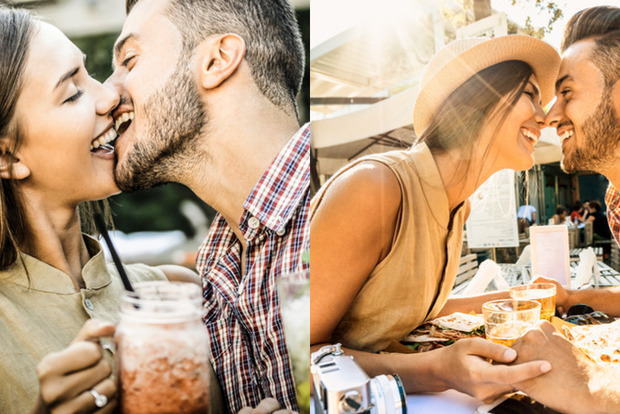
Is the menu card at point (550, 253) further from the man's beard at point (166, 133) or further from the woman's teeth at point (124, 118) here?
the woman's teeth at point (124, 118)

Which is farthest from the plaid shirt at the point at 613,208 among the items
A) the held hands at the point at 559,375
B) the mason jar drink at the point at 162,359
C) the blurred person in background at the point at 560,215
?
the mason jar drink at the point at 162,359

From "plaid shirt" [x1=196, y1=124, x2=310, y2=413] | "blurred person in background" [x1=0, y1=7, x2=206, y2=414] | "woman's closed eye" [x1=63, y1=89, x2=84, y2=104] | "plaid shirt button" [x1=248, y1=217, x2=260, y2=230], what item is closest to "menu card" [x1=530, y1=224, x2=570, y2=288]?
"plaid shirt" [x1=196, y1=124, x2=310, y2=413]

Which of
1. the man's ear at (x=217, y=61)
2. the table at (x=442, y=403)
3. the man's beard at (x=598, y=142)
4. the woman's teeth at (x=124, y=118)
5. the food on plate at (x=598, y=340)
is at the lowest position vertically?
the table at (x=442, y=403)

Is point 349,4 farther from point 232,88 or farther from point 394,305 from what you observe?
point 394,305

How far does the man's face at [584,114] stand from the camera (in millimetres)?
1237

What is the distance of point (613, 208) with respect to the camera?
128cm

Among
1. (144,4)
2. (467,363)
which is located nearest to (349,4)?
(144,4)

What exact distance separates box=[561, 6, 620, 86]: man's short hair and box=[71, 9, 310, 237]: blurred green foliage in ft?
2.29

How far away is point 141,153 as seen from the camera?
1138mm

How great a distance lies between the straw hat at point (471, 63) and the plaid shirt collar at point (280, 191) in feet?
1.22

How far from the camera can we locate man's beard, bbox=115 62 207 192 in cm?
112

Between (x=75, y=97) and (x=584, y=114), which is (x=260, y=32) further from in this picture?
(x=584, y=114)

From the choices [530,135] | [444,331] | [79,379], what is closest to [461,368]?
[444,331]

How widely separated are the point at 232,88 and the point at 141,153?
0.26 metres
